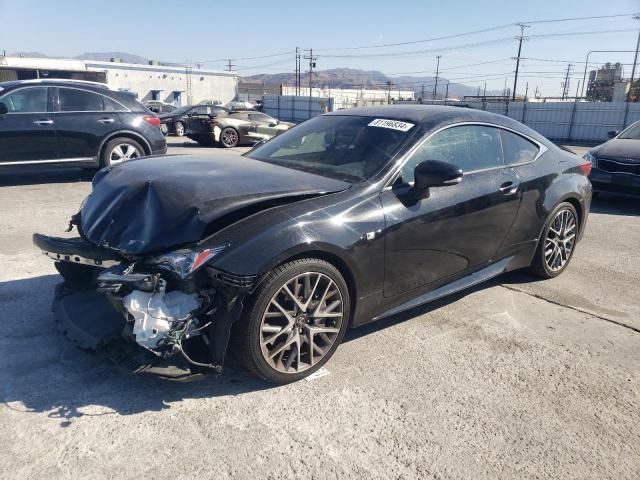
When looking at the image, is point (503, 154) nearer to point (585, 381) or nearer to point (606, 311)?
point (606, 311)

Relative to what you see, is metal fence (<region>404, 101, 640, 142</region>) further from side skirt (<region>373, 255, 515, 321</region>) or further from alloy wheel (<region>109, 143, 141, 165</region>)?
side skirt (<region>373, 255, 515, 321</region>)

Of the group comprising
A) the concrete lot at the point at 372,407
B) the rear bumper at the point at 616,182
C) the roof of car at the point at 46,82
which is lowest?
the concrete lot at the point at 372,407

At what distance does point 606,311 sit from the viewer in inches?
173

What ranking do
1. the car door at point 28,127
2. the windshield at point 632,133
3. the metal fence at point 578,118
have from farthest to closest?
1. the metal fence at point 578,118
2. the windshield at point 632,133
3. the car door at point 28,127

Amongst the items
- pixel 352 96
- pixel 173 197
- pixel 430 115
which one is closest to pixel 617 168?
pixel 430 115

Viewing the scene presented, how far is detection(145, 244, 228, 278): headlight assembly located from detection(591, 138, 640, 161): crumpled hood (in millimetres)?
7774

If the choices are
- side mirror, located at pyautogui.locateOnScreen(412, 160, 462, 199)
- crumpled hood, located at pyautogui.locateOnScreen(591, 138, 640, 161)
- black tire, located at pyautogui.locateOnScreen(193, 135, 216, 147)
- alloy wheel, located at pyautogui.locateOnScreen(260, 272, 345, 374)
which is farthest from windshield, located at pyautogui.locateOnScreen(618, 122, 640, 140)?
black tire, located at pyautogui.locateOnScreen(193, 135, 216, 147)

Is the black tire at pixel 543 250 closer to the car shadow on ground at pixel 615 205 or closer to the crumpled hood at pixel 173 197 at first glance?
the crumpled hood at pixel 173 197

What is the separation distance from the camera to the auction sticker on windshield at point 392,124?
12.6 feet

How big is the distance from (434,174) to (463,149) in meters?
0.86

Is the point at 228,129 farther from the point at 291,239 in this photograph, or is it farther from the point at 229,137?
the point at 291,239

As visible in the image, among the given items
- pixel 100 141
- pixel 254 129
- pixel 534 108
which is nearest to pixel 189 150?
pixel 254 129

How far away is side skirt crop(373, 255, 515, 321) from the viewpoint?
3637mm

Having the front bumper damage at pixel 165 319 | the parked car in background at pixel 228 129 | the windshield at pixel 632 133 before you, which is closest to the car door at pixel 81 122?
the front bumper damage at pixel 165 319
